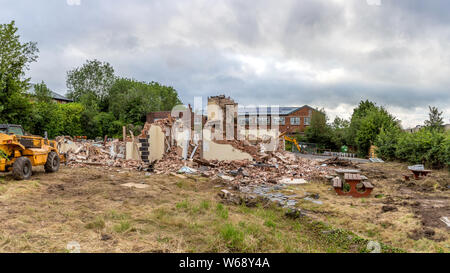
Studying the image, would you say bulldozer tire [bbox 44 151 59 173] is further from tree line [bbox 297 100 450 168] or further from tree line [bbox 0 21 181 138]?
tree line [bbox 297 100 450 168]

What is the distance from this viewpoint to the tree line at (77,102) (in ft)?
72.0

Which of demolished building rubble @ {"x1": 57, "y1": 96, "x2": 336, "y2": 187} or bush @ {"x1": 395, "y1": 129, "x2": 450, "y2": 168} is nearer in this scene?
demolished building rubble @ {"x1": 57, "y1": 96, "x2": 336, "y2": 187}

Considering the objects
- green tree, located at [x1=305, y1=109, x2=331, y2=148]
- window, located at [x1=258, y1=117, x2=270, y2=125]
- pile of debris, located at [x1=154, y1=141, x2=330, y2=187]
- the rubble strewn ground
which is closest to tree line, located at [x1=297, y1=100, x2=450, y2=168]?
green tree, located at [x1=305, y1=109, x2=331, y2=148]

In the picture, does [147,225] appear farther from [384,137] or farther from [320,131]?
[320,131]

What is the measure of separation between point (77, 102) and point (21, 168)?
120 ft

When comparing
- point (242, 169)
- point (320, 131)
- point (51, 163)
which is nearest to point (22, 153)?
point (51, 163)

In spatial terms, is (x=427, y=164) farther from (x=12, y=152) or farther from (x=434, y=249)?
(x=12, y=152)

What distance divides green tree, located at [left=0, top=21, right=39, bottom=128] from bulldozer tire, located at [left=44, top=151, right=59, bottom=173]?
12487 millimetres

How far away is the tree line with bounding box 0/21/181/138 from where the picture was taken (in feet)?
72.0

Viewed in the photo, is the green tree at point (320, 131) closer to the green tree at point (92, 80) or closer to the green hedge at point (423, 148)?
the green hedge at point (423, 148)

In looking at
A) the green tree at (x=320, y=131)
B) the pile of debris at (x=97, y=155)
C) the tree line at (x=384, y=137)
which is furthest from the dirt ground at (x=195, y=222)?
the green tree at (x=320, y=131)

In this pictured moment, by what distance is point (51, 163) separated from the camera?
37.4ft

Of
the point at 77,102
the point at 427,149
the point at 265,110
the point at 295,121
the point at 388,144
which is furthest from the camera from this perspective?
the point at 295,121

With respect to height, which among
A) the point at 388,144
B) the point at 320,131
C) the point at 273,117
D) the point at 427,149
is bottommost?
the point at 427,149
